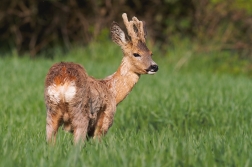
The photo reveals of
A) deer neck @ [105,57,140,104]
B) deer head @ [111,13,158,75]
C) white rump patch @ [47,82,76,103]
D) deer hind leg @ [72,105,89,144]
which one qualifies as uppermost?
deer head @ [111,13,158,75]

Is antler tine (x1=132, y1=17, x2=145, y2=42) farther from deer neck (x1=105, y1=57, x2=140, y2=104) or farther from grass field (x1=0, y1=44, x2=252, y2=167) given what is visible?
grass field (x1=0, y1=44, x2=252, y2=167)

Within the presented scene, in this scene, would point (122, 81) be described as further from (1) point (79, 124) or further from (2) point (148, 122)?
(2) point (148, 122)

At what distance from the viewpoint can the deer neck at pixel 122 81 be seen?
6.00 metres

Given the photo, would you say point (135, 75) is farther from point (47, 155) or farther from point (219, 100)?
point (219, 100)

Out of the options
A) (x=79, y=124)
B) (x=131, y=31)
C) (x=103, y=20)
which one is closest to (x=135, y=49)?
(x=131, y=31)

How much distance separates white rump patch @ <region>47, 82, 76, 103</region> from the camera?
16.3ft

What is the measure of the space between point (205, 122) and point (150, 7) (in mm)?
11699

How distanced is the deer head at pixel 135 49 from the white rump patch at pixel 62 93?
1.24m

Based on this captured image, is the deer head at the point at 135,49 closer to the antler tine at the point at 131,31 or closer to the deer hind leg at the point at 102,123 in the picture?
the antler tine at the point at 131,31

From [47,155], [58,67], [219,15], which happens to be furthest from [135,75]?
[219,15]

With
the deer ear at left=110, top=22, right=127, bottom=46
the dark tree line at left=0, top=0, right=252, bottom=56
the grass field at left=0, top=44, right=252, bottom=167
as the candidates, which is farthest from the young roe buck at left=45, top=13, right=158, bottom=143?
the dark tree line at left=0, top=0, right=252, bottom=56

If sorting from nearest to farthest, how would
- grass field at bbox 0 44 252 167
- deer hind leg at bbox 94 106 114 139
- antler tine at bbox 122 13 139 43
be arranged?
grass field at bbox 0 44 252 167 < deer hind leg at bbox 94 106 114 139 < antler tine at bbox 122 13 139 43

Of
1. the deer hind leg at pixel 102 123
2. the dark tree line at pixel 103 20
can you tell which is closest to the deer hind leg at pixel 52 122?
the deer hind leg at pixel 102 123

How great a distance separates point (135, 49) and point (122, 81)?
362 mm
